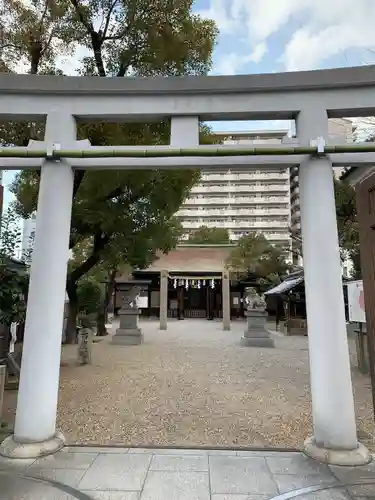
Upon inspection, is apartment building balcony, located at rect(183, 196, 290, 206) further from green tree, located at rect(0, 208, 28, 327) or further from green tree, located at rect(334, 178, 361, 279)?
green tree, located at rect(0, 208, 28, 327)

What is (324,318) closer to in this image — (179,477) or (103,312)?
(179,477)

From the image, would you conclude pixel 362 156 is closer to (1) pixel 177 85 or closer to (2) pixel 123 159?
(1) pixel 177 85

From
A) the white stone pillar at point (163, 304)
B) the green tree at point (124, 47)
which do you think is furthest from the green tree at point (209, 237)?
the green tree at point (124, 47)

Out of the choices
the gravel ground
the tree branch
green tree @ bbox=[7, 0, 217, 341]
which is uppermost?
green tree @ bbox=[7, 0, 217, 341]

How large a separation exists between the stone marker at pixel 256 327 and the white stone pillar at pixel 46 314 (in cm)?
924

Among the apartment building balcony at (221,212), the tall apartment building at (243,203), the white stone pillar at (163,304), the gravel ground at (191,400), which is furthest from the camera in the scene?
the apartment building balcony at (221,212)

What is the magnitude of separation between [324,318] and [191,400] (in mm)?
3048

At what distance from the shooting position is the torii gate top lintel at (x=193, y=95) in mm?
3498

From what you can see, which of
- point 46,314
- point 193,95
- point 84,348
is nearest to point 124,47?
point 193,95

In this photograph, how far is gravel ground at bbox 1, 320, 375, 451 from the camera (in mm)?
4035

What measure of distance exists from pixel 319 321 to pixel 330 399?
2.26ft

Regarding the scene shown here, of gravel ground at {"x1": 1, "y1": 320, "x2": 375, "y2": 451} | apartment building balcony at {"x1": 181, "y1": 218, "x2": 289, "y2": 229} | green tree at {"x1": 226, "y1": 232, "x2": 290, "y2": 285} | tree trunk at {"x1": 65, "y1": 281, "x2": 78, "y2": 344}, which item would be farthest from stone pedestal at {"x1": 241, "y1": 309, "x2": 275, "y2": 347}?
apartment building balcony at {"x1": 181, "y1": 218, "x2": 289, "y2": 229}

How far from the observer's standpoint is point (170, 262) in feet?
68.5

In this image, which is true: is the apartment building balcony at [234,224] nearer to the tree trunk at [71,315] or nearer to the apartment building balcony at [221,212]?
the apartment building balcony at [221,212]
